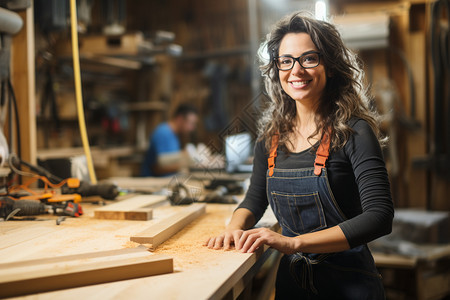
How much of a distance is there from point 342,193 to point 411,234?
2.68 metres

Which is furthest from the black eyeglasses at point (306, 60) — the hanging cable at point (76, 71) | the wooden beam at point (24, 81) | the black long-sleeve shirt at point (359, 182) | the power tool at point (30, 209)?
the wooden beam at point (24, 81)

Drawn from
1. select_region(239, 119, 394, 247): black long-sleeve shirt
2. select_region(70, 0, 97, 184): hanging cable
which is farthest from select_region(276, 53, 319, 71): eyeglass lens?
select_region(70, 0, 97, 184): hanging cable

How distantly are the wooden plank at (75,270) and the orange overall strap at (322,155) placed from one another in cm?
65

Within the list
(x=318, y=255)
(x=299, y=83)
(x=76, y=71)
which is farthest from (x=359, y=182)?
(x=76, y=71)

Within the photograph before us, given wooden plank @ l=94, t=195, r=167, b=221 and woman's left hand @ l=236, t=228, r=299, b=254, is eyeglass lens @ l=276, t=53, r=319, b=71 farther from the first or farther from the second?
wooden plank @ l=94, t=195, r=167, b=221

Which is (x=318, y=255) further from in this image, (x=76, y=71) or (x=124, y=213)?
(x=76, y=71)

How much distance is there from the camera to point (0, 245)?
4.47 feet

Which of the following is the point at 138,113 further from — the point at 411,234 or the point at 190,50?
the point at 411,234

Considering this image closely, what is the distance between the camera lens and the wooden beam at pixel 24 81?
8.16ft

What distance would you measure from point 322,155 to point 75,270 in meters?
0.89

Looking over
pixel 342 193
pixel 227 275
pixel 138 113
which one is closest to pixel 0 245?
pixel 227 275

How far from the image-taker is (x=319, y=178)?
1.53m

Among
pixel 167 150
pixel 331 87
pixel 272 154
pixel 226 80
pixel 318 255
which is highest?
pixel 226 80

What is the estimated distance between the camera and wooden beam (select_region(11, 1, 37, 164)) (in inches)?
98.0
